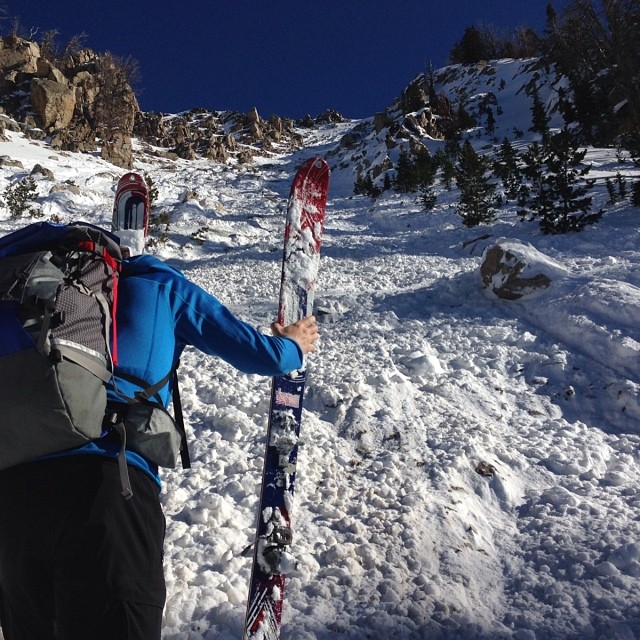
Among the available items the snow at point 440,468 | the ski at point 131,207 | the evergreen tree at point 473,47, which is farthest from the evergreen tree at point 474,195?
the evergreen tree at point 473,47

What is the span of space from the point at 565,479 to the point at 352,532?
1.82 metres

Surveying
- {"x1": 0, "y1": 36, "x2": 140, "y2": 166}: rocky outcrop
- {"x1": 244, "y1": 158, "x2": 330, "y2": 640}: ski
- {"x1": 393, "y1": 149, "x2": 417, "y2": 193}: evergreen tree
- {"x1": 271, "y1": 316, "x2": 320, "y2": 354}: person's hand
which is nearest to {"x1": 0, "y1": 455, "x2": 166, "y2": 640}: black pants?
{"x1": 271, "y1": 316, "x2": 320, "y2": 354}: person's hand

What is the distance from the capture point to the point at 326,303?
732cm

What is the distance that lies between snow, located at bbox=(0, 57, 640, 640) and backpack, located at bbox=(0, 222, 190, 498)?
1.47 metres

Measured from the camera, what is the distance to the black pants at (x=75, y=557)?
102cm

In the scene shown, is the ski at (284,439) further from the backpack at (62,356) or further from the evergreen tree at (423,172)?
the evergreen tree at (423,172)

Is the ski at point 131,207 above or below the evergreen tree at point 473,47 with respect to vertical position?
below

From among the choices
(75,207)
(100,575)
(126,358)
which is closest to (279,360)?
(126,358)

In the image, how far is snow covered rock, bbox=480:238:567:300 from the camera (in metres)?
6.72

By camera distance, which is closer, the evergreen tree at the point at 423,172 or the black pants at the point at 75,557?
the black pants at the point at 75,557

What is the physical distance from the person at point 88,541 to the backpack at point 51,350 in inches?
2.8

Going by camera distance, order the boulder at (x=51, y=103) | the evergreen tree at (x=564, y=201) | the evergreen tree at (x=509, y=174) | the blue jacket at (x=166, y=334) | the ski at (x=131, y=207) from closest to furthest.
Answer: the blue jacket at (x=166, y=334) < the ski at (x=131, y=207) < the evergreen tree at (x=564, y=201) < the evergreen tree at (x=509, y=174) < the boulder at (x=51, y=103)

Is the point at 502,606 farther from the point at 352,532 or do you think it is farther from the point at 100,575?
the point at 100,575

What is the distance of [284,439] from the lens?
8.43 feet
